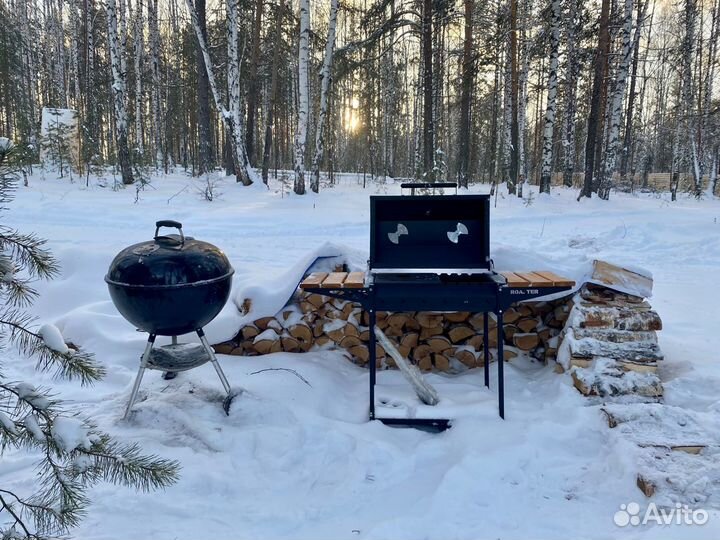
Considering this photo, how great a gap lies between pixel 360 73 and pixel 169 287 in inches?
790

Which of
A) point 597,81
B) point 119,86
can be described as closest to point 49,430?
point 119,86

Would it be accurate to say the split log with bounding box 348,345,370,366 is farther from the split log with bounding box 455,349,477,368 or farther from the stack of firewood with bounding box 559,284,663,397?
the stack of firewood with bounding box 559,284,663,397

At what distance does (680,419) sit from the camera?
3004mm

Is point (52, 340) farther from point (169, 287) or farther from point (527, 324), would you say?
point (527, 324)

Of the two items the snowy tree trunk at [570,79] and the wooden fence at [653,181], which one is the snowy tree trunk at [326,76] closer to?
the snowy tree trunk at [570,79]

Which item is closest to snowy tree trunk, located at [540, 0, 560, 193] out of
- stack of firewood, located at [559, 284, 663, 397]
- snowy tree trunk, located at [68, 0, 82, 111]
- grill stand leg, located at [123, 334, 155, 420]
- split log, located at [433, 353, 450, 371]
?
stack of firewood, located at [559, 284, 663, 397]

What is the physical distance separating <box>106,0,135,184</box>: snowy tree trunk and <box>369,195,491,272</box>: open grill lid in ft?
41.3

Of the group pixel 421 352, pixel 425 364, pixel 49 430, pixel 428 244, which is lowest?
pixel 425 364

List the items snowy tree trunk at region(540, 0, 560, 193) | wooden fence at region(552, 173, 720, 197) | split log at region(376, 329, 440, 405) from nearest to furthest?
split log at region(376, 329, 440, 405) → snowy tree trunk at region(540, 0, 560, 193) → wooden fence at region(552, 173, 720, 197)

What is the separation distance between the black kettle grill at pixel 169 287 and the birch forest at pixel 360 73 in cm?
144

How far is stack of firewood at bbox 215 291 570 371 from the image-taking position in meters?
4.16

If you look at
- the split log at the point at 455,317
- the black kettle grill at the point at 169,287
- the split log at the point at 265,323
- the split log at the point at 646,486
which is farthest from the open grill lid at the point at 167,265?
the split log at the point at 646,486

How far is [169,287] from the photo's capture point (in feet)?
9.61

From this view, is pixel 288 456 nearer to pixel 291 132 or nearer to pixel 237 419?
pixel 237 419
